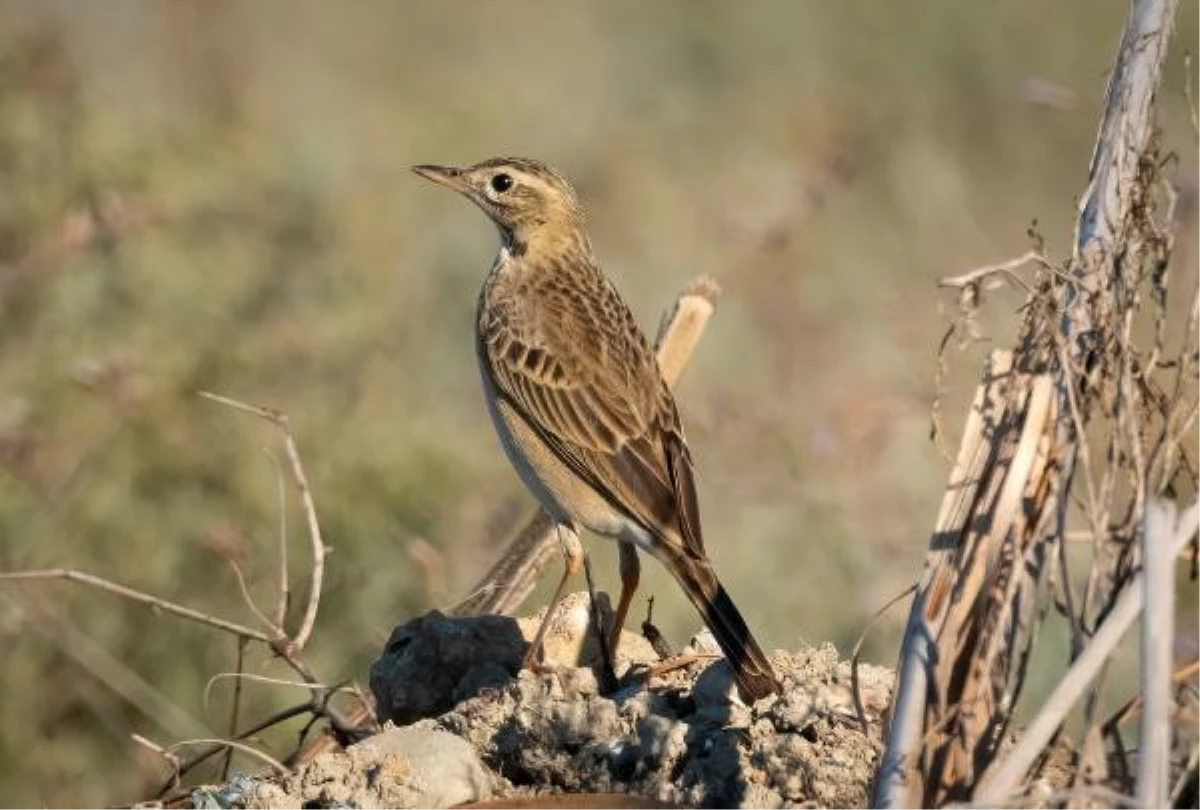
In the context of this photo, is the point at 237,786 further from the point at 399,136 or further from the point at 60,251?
the point at 399,136

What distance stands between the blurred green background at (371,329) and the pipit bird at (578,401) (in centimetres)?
99

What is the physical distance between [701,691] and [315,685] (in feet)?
2.93

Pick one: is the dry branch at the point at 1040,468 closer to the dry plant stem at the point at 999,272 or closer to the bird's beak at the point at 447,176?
the dry plant stem at the point at 999,272

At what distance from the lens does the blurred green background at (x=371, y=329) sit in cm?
855

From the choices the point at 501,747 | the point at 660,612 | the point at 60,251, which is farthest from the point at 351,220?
the point at 501,747

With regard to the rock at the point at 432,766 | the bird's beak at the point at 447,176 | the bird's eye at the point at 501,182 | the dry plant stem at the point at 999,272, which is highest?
the bird's eye at the point at 501,182

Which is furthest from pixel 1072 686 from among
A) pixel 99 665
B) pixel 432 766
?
pixel 99 665

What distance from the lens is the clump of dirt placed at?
4.77 m

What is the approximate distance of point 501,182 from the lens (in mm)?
7723

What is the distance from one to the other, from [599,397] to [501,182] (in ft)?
3.72

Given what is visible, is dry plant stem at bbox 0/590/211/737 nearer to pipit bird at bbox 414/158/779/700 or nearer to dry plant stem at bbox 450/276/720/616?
dry plant stem at bbox 450/276/720/616

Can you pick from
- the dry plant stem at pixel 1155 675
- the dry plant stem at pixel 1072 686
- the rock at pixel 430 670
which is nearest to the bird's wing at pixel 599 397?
the rock at pixel 430 670

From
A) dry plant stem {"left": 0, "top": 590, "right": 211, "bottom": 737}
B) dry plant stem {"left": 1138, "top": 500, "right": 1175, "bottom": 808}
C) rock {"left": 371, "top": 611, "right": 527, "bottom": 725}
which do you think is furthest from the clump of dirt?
dry plant stem {"left": 0, "top": 590, "right": 211, "bottom": 737}

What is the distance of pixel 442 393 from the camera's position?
11633 millimetres
